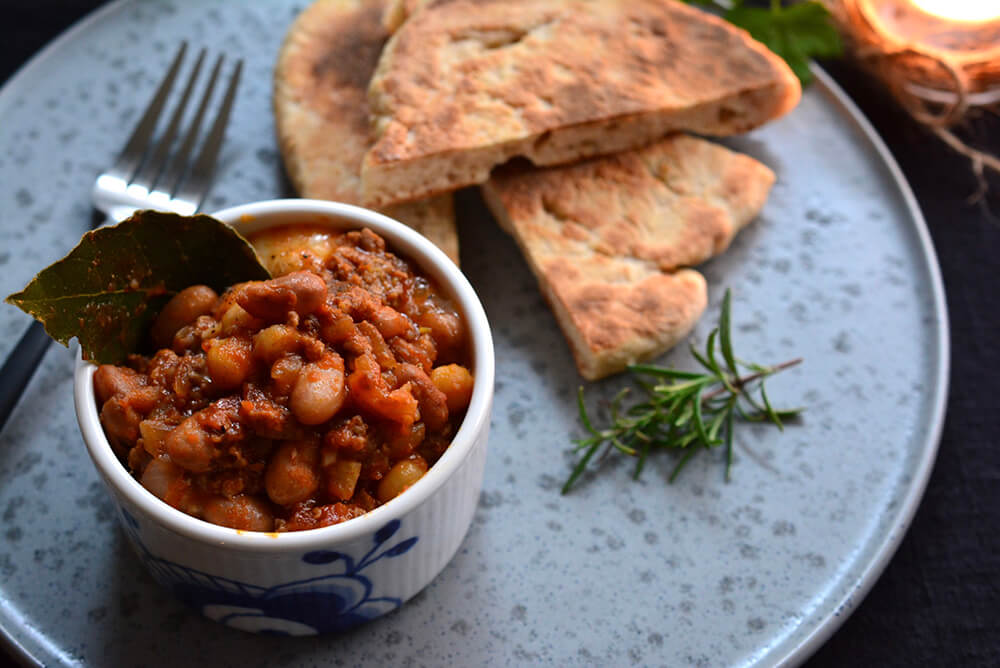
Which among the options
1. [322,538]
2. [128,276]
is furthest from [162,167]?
[322,538]

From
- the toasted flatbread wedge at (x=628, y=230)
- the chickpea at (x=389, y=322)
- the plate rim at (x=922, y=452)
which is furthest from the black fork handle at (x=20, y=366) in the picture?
the plate rim at (x=922, y=452)

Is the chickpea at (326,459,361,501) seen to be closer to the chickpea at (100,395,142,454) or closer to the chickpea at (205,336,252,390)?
the chickpea at (205,336,252,390)

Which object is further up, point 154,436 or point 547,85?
point 547,85

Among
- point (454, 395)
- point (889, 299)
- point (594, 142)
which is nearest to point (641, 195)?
point (594, 142)

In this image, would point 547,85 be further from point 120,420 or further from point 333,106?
point 120,420

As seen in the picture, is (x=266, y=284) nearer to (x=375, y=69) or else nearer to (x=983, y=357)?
(x=375, y=69)

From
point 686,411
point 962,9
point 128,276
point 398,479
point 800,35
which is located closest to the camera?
point 398,479

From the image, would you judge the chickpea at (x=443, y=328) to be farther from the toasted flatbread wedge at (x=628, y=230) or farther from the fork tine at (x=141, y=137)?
the fork tine at (x=141, y=137)
